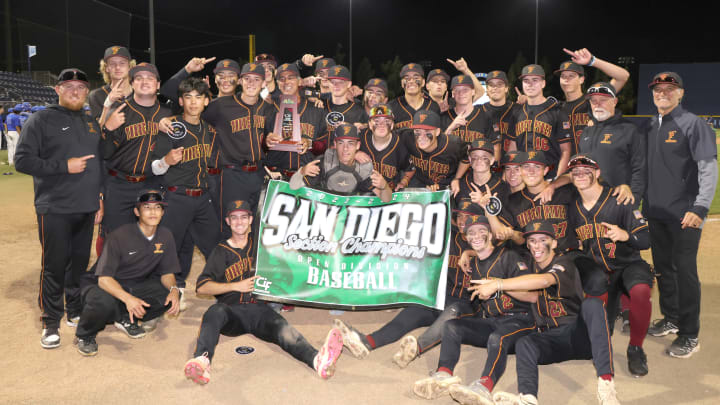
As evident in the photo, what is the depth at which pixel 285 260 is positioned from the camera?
661 cm

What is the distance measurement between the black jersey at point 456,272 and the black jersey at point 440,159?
2.39 feet

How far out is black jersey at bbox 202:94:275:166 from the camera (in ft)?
24.7

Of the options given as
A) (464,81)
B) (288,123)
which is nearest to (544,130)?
(464,81)

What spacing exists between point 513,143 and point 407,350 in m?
3.68

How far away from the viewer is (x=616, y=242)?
5.84m

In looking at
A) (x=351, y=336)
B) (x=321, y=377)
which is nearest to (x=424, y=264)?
(x=351, y=336)

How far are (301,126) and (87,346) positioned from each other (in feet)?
12.4

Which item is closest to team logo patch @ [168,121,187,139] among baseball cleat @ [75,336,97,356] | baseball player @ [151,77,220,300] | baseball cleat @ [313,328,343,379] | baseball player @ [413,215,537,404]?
baseball player @ [151,77,220,300]

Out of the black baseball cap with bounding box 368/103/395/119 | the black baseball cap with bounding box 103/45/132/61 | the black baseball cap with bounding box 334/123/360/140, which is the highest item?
the black baseball cap with bounding box 103/45/132/61

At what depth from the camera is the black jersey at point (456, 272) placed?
20.7ft

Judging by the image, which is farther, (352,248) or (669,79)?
(352,248)

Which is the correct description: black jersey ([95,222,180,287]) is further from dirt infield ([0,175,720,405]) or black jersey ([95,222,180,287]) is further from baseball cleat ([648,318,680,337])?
baseball cleat ([648,318,680,337])

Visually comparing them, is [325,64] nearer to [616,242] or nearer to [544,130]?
[544,130]

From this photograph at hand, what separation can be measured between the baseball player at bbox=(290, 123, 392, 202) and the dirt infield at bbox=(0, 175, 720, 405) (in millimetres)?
1642
